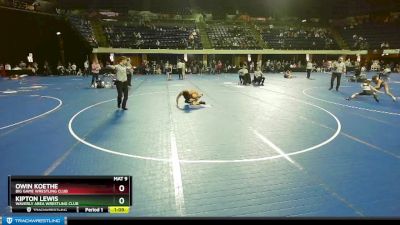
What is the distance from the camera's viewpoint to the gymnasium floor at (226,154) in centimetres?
440

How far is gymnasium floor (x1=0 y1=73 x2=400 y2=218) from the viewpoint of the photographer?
14.4 ft
